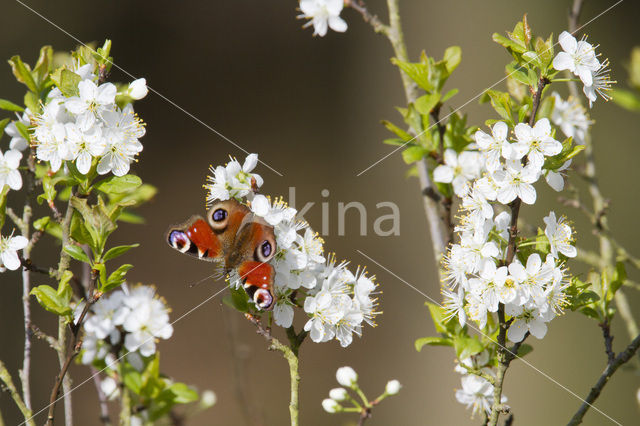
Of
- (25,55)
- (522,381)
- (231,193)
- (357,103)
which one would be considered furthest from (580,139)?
(25,55)

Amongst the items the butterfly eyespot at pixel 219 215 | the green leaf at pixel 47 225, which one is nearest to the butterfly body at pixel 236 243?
the butterfly eyespot at pixel 219 215

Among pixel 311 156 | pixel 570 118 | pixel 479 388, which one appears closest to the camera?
pixel 479 388

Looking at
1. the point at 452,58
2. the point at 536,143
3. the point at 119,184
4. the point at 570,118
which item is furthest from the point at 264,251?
the point at 570,118

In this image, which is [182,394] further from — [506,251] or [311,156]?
[311,156]

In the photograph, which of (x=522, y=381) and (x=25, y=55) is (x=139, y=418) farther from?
(x=522, y=381)

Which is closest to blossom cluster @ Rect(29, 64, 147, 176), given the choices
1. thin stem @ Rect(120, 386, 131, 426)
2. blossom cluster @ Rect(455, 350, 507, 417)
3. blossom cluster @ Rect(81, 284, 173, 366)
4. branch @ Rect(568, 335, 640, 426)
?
blossom cluster @ Rect(81, 284, 173, 366)

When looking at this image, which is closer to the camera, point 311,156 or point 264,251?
point 264,251

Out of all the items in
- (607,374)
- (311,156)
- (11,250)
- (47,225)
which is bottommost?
(607,374)
